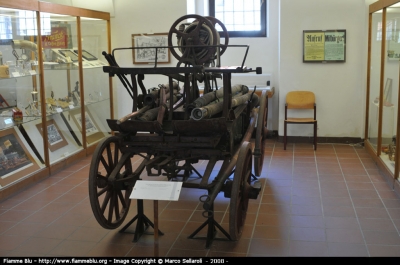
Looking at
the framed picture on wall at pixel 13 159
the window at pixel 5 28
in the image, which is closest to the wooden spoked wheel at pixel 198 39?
the window at pixel 5 28

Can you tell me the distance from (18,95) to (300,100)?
4233 mm

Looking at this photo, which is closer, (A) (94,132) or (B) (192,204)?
(B) (192,204)

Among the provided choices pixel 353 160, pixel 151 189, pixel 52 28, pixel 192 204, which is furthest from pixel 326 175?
pixel 52 28

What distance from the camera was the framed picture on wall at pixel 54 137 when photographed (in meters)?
6.76

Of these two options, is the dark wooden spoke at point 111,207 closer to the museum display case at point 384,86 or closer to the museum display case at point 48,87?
the museum display case at point 48,87

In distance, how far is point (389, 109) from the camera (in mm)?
5980

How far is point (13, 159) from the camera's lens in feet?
19.4

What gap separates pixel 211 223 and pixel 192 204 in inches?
41.9

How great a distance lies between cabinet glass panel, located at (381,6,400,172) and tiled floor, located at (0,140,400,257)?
0.36m

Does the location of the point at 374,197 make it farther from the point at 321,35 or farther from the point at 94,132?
the point at 94,132

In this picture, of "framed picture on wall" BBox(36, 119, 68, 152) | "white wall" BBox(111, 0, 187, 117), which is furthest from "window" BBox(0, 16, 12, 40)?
"white wall" BBox(111, 0, 187, 117)

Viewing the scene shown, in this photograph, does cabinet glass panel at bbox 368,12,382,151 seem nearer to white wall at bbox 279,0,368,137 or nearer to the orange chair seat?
white wall at bbox 279,0,368,137

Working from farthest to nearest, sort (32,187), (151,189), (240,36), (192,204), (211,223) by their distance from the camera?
(240,36)
(32,187)
(192,204)
(211,223)
(151,189)

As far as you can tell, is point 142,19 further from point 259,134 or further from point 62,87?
point 259,134
